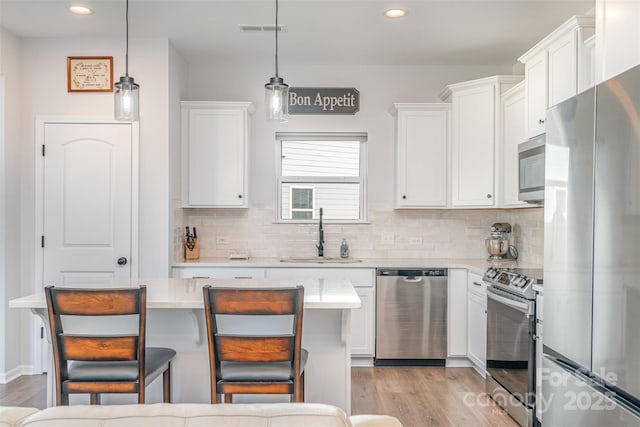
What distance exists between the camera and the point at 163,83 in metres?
3.87

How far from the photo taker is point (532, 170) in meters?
3.12

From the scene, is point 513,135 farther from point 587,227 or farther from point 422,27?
point 587,227

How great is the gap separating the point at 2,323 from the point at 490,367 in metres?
3.69

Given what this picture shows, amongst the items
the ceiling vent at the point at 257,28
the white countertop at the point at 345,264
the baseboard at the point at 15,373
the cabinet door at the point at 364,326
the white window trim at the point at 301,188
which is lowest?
the baseboard at the point at 15,373

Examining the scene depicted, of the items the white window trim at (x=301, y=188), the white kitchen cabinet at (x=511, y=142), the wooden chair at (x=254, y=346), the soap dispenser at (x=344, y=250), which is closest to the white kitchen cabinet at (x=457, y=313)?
the white kitchen cabinet at (x=511, y=142)

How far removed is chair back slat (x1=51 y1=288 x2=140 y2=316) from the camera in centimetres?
190

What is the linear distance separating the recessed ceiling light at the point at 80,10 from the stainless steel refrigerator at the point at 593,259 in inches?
124

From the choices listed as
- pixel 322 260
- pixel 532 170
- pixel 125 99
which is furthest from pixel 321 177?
pixel 125 99

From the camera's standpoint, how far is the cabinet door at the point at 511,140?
3.63 metres

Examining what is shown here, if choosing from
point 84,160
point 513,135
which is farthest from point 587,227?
point 84,160

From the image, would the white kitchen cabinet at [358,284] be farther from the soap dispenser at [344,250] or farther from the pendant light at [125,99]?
the pendant light at [125,99]

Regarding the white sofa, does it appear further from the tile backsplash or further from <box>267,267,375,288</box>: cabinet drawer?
the tile backsplash

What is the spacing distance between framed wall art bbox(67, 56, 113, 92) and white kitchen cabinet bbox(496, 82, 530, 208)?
3295mm

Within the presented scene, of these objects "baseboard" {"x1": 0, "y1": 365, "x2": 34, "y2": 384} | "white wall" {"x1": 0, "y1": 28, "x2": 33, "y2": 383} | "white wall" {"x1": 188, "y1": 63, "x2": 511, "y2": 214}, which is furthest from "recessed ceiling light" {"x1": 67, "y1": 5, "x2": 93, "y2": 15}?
"baseboard" {"x1": 0, "y1": 365, "x2": 34, "y2": 384}
